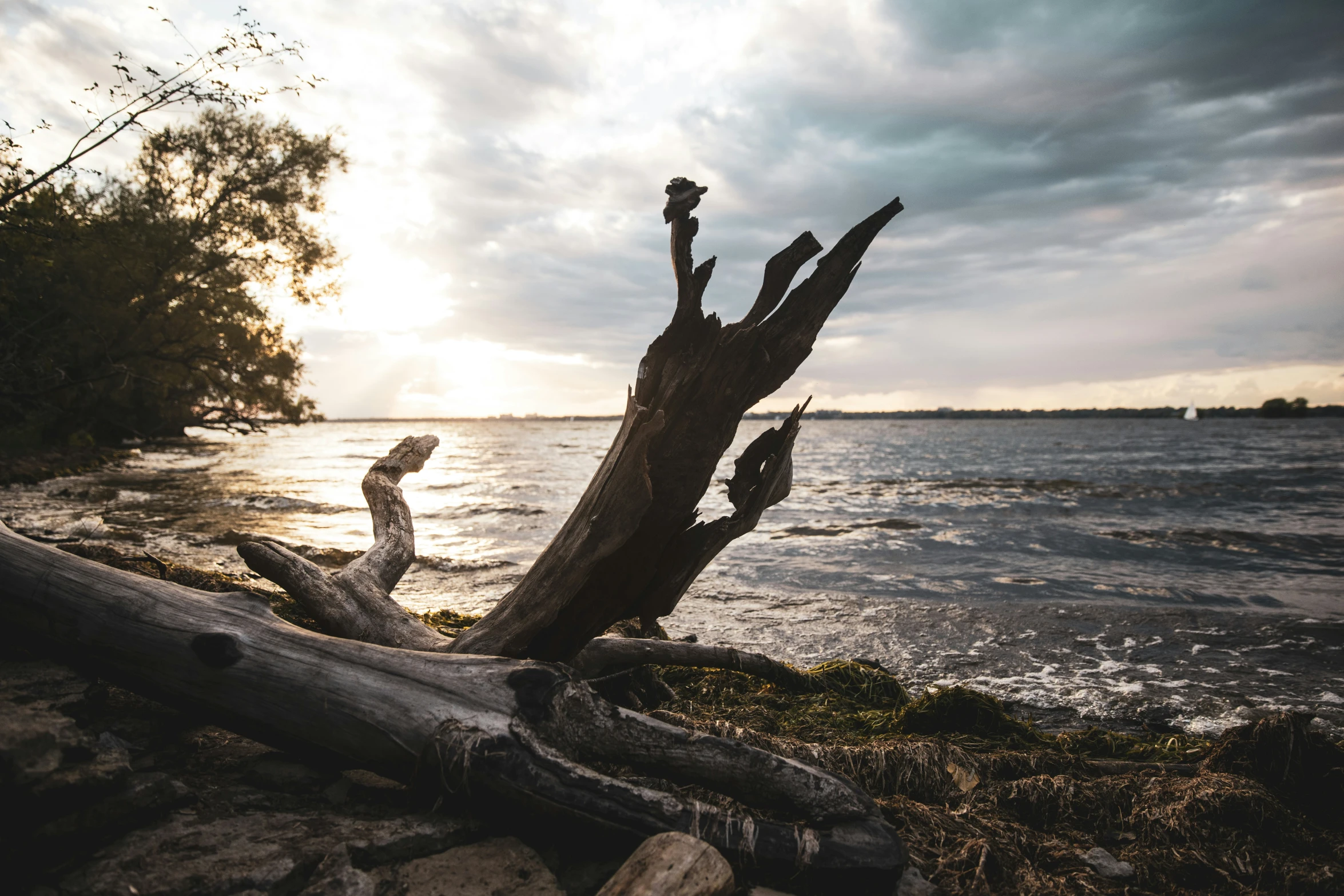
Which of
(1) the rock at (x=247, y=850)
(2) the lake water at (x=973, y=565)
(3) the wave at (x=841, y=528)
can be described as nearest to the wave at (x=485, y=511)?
(2) the lake water at (x=973, y=565)

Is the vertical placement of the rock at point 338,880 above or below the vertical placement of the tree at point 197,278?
below

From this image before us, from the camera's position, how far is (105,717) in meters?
3.12

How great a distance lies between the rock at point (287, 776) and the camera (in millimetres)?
2861

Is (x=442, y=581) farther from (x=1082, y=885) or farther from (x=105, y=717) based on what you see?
(x=1082, y=885)

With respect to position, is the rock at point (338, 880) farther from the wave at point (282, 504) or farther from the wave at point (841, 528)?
the wave at point (282, 504)

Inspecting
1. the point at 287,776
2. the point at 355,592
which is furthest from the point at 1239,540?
the point at 287,776

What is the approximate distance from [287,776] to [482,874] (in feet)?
3.66

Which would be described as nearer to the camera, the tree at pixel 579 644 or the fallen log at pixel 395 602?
the tree at pixel 579 644

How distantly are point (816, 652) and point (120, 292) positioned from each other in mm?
26168

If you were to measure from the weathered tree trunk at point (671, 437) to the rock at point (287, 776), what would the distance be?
1.17m

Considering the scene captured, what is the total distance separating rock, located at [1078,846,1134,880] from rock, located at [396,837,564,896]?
2455 mm

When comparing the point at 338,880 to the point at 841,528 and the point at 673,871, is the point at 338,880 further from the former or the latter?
the point at 841,528

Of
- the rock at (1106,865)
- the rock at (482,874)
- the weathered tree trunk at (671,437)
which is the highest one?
the weathered tree trunk at (671,437)

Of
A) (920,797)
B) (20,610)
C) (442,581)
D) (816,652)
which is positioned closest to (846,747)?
(920,797)
